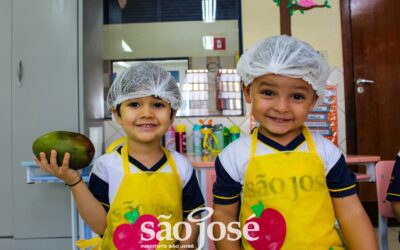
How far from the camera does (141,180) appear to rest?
953 mm

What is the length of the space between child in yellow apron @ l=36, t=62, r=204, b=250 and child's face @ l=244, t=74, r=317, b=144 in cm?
26

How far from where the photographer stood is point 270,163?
0.87 meters

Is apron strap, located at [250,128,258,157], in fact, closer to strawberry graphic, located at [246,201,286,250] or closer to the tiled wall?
strawberry graphic, located at [246,201,286,250]

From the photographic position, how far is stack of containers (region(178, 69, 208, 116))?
7.57 ft

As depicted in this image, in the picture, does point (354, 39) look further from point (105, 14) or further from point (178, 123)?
point (105, 14)

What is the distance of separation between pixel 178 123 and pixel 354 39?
1298 mm

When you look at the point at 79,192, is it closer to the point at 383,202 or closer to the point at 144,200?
the point at 144,200

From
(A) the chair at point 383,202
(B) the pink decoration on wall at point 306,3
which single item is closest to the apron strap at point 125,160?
(A) the chair at point 383,202

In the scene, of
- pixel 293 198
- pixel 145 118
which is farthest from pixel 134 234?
pixel 293 198

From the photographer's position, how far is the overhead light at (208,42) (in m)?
2.33

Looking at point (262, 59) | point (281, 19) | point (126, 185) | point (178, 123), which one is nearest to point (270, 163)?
point (262, 59)

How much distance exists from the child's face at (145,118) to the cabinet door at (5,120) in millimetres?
1353

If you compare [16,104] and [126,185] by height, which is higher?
[16,104]

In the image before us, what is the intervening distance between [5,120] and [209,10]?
1.48 m
